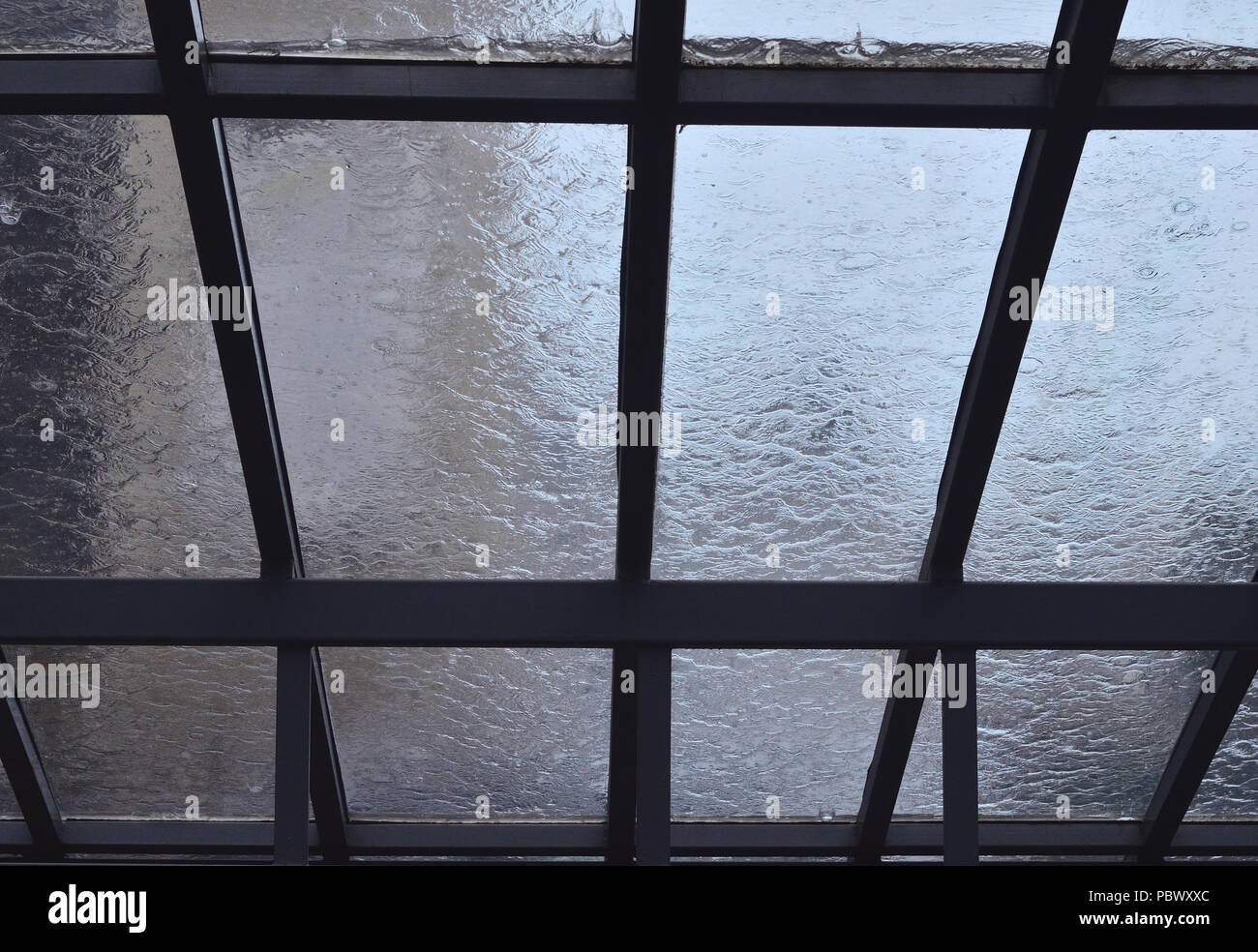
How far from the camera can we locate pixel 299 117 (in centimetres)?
357

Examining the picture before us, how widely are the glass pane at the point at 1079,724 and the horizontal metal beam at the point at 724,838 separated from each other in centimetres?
15

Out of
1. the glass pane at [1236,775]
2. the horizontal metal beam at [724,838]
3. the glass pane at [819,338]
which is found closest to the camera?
the glass pane at [819,338]

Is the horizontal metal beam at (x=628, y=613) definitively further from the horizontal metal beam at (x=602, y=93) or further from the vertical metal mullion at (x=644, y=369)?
the horizontal metal beam at (x=602, y=93)

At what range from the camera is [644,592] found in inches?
172

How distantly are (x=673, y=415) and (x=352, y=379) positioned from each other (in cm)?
111

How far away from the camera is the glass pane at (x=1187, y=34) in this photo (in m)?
3.51

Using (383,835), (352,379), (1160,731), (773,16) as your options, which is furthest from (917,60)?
(383,835)

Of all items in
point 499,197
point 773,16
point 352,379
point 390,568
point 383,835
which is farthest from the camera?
point 383,835

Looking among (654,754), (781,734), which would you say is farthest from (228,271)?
(781,734)

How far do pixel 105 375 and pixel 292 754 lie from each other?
146 cm

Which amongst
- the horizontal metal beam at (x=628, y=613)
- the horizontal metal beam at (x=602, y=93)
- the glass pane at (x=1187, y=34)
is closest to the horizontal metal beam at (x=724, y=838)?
the horizontal metal beam at (x=628, y=613)

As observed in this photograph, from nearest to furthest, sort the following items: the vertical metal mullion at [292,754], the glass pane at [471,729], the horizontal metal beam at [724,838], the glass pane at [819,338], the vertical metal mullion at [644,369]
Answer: the vertical metal mullion at [644,369] < the glass pane at [819,338] < the vertical metal mullion at [292,754] < the glass pane at [471,729] < the horizontal metal beam at [724,838]

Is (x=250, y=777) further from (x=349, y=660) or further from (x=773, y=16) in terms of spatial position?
(x=773, y=16)
